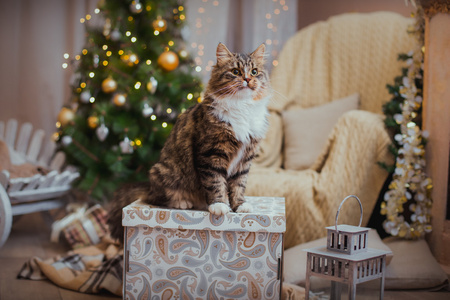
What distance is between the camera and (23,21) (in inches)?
140

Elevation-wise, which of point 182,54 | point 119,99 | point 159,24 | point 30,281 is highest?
point 159,24

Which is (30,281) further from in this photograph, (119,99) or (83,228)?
(119,99)

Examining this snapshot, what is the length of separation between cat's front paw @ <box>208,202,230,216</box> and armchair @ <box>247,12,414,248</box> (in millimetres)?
781

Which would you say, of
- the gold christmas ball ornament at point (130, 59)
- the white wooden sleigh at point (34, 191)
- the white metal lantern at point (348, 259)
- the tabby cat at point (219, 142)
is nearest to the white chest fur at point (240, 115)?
the tabby cat at point (219, 142)

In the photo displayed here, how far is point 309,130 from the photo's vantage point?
8.14ft

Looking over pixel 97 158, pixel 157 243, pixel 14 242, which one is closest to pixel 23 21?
pixel 97 158

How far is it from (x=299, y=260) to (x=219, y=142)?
2.35 ft

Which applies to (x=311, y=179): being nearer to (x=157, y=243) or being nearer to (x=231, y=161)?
(x=231, y=161)

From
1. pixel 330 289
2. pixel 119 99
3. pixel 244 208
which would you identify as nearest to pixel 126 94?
pixel 119 99

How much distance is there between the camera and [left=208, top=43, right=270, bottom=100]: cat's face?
1357 mm

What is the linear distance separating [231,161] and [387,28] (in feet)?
5.49

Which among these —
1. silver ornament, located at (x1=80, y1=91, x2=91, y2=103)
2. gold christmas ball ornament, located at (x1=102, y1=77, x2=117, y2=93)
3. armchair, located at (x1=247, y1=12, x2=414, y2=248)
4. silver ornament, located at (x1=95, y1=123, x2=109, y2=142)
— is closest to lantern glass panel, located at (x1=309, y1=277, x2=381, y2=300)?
armchair, located at (x1=247, y1=12, x2=414, y2=248)

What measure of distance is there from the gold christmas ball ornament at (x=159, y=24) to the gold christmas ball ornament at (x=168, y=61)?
0.15m

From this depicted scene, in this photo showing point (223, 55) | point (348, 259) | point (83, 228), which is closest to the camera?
point (348, 259)
